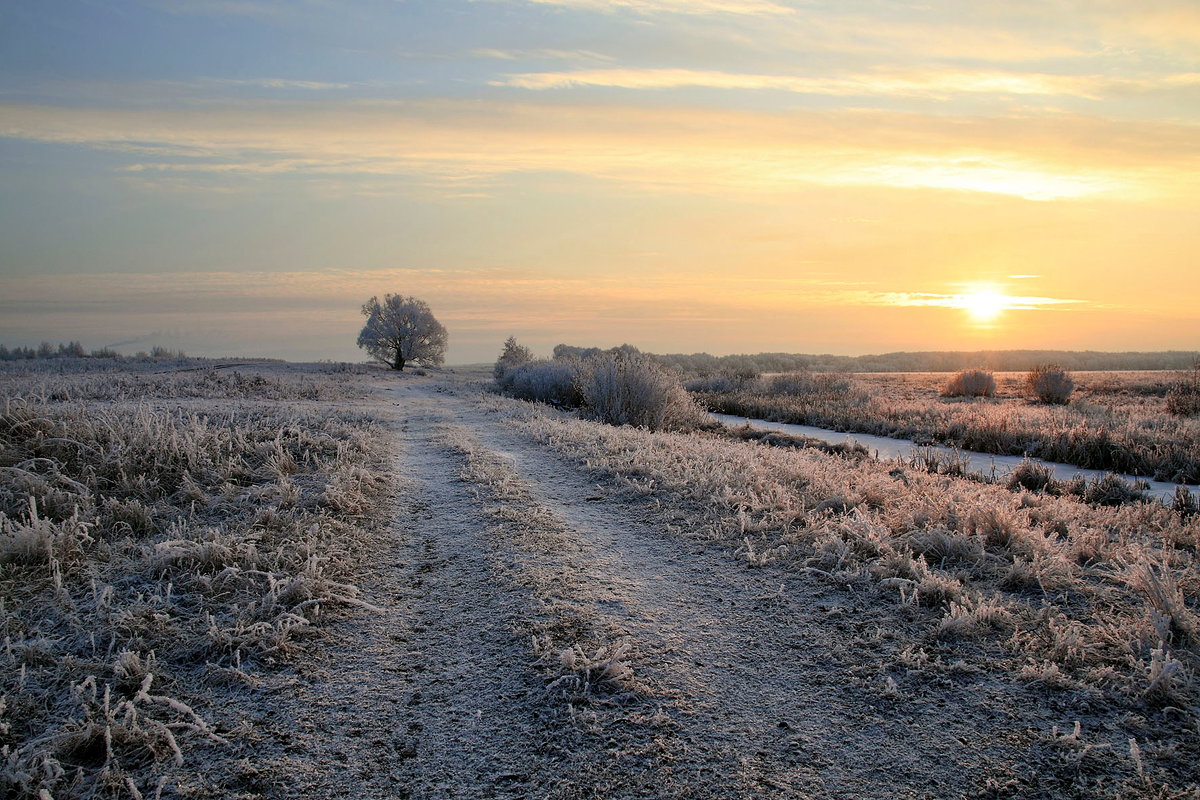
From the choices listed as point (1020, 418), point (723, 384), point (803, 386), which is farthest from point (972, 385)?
point (1020, 418)

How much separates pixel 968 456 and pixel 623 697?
13.2 meters

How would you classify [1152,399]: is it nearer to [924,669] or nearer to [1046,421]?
[1046,421]

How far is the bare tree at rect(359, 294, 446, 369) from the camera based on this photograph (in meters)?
52.4

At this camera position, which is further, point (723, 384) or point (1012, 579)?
point (723, 384)

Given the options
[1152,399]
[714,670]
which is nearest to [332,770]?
[714,670]

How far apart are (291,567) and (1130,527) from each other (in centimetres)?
783

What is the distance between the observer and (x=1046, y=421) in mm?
16422

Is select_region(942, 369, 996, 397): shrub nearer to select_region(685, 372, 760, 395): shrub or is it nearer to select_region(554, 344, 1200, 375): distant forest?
select_region(685, 372, 760, 395): shrub

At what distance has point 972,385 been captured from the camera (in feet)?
90.7

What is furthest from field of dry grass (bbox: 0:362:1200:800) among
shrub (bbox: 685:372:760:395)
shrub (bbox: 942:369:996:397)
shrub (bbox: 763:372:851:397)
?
shrub (bbox: 685:372:760:395)

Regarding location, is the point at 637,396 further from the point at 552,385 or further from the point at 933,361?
the point at 933,361

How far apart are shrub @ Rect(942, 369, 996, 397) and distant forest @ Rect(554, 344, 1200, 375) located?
23448 mm

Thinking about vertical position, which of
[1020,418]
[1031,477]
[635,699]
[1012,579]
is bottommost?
[635,699]

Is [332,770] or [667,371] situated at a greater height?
[667,371]
